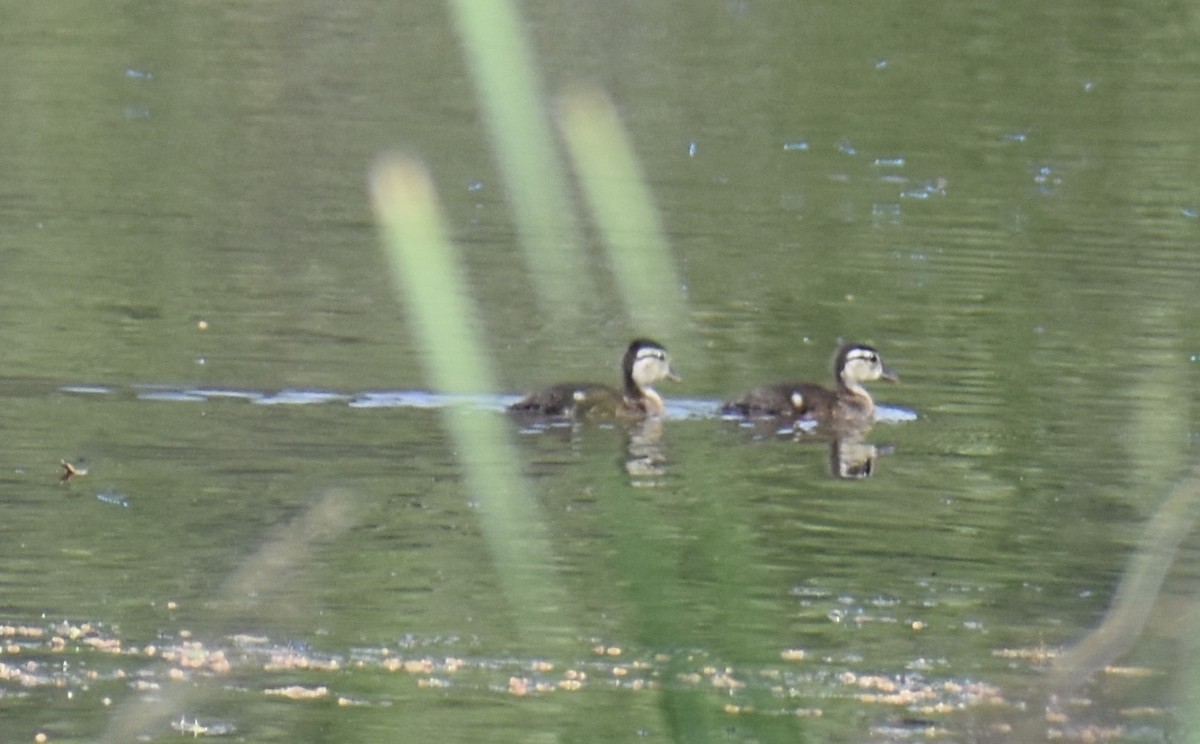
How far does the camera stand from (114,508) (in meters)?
8.33

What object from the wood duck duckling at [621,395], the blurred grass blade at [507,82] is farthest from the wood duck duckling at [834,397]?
the blurred grass blade at [507,82]

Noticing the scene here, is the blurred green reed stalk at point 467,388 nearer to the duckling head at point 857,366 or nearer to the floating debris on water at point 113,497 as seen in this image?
the floating debris on water at point 113,497

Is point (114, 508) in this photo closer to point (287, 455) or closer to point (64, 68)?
point (287, 455)

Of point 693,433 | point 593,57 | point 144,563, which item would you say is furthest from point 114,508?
point 593,57

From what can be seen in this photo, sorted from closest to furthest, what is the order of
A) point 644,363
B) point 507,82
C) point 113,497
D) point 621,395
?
point 507,82
point 113,497
point 621,395
point 644,363

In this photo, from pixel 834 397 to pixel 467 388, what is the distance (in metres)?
3.83

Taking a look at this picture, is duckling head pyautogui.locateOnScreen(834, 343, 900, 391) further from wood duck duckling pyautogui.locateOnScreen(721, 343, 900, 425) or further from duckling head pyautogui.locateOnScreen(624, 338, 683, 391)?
duckling head pyautogui.locateOnScreen(624, 338, 683, 391)

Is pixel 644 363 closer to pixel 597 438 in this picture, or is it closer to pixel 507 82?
pixel 597 438

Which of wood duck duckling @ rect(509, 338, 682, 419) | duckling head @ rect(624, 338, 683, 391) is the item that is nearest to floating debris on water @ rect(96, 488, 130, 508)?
wood duck duckling @ rect(509, 338, 682, 419)

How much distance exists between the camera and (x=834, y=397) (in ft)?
35.4

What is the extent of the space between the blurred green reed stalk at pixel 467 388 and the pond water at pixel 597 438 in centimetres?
8

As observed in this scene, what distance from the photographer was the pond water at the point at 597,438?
20.2 feet

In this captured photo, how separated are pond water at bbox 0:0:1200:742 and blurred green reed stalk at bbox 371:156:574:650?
8cm

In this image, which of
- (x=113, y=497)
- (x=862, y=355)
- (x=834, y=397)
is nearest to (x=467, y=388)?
(x=113, y=497)
